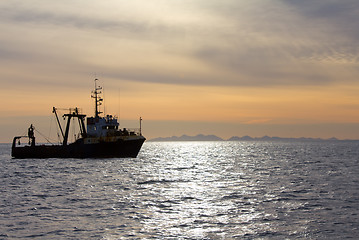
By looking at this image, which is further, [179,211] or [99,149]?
[99,149]

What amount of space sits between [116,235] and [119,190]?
1533 cm

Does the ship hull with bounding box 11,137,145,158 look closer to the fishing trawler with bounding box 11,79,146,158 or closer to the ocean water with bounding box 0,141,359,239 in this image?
the fishing trawler with bounding box 11,79,146,158

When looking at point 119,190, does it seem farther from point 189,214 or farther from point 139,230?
point 139,230

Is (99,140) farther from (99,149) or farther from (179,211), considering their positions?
(179,211)

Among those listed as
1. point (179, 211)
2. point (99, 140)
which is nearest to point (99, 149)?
point (99, 140)

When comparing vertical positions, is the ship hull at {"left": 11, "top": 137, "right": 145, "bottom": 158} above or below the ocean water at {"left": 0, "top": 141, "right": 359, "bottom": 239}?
above

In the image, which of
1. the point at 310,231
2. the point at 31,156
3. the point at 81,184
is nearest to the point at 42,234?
the point at 310,231

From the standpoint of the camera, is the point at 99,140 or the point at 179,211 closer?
the point at 179,211

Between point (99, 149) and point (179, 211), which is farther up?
point (99, 149)

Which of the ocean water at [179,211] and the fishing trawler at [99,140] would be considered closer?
the ocean water at [179,211]

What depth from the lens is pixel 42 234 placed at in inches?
673

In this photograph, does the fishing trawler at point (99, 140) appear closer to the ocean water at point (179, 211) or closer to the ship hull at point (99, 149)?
the ship hull at point (99, 149)

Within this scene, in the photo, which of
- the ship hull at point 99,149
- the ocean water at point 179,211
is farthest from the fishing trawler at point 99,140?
the ocean water at point 179,211

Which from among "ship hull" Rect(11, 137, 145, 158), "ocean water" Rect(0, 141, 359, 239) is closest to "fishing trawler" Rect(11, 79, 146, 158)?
"ship hull" Rect(11, 137, 145, 158)
